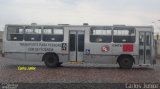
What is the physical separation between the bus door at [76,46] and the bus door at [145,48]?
3740 millimetres

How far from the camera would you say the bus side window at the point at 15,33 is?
29.4m

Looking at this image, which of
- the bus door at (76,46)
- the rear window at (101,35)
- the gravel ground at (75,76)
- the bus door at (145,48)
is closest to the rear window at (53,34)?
the bus door at (76,46)

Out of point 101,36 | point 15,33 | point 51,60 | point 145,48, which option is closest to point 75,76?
point 51,60

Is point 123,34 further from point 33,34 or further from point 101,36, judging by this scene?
point 33,34

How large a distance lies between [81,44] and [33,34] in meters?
3.23

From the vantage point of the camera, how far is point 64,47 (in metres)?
28.8

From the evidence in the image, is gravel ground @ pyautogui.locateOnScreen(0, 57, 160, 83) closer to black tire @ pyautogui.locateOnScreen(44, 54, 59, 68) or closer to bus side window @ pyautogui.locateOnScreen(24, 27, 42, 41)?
black tire @ pyautogui.locateOnScreen(44, 54, 59, 68)

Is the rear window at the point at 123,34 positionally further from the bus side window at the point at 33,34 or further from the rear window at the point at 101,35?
the bus side window at the point at 33,34

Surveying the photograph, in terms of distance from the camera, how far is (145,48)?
2830 centimetres

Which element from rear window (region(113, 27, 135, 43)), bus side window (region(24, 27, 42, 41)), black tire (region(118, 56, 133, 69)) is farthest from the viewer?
bus side window (region(24, 27, 42, 41))

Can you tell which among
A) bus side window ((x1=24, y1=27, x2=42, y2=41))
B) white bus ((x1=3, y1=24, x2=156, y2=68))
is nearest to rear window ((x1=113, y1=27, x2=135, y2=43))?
white bus ((x1=3, y1=24, x2=156, y2=68))

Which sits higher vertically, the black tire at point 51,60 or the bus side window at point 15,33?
the bus side window at point 15,33

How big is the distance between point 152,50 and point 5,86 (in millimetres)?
14430

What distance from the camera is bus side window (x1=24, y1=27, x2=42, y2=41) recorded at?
Result: 2926cm
